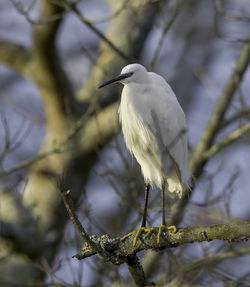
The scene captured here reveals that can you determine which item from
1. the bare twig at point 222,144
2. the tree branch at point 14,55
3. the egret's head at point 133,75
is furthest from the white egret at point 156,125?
the tree branch at point 14,55

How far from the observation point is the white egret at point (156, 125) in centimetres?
350

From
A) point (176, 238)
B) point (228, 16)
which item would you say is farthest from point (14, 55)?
point (176, 238)

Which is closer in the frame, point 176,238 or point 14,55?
point 176,238

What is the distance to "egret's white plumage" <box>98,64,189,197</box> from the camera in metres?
3.50

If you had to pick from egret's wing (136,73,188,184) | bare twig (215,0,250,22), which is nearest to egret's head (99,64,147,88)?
egret's wing (136,73,188,184)

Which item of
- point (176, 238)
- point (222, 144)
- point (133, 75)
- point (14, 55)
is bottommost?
point (222, 144)

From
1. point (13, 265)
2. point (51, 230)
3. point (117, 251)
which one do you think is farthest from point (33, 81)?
point (117, 251)

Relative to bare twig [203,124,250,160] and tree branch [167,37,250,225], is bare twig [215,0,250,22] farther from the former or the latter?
bare twig [203,124,250,160]

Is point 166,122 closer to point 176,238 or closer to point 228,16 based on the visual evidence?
point 176,238

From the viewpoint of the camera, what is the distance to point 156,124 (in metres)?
3.46

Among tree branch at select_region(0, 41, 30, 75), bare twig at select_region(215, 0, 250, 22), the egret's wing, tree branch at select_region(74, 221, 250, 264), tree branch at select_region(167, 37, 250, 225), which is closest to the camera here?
tree branch at select_region(74, 221, 250, 264)

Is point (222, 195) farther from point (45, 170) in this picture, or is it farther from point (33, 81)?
point (33, 81)

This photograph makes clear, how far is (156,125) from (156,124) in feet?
0.04

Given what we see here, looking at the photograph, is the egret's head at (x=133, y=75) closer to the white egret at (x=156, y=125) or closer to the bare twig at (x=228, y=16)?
the white egret at (x=156, y=125)
